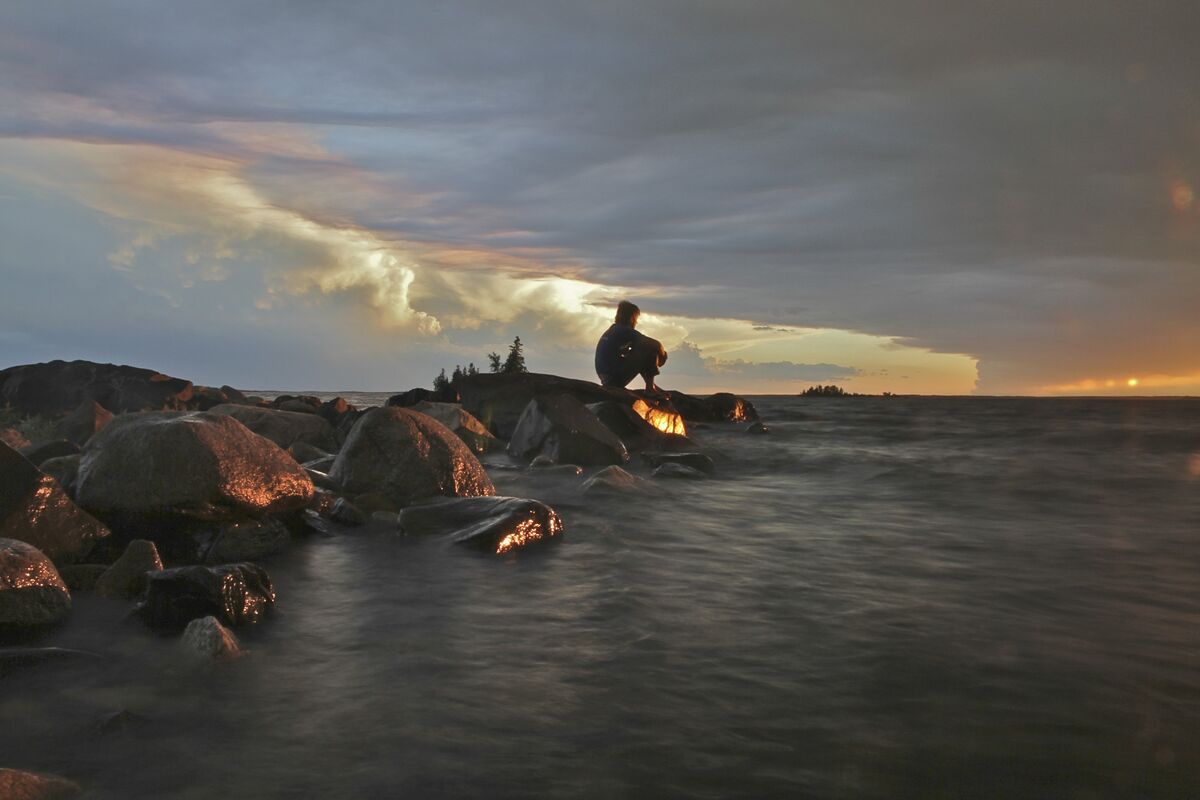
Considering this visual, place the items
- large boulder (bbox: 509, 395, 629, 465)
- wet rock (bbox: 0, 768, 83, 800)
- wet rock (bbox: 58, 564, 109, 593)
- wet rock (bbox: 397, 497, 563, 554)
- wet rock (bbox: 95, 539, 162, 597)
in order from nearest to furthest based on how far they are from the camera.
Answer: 1. wet rock (bbox: 0, 768, 83, 800)
2. wet rock (bbox: 95, 539, 162, 597)
3. wet rock (bbox: 58, 564, 109, 593)
4. wet rock (bbox: 397, 497, 563, 554)
5. large boulder (bbox: 509, 395, 629, 465)

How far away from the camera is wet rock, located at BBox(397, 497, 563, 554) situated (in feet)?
22.1

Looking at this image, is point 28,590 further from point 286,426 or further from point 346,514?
point 286,426

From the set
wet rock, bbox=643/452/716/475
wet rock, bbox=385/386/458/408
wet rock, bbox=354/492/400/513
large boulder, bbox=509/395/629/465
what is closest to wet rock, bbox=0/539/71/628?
wet rock, bbox=354/492/400/513

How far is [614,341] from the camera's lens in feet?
67.1

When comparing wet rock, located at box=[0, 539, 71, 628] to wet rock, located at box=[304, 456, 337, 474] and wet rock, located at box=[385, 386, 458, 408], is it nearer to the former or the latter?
wet rock, located at box=[304, 456, 337, 474]

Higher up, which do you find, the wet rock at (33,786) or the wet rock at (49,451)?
the wet rock at (49,451)

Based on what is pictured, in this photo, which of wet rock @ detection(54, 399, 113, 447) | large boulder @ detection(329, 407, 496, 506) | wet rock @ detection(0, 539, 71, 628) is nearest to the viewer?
wet rock @ detection(0, 539, 71, 628)

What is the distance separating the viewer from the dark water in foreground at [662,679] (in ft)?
9.97

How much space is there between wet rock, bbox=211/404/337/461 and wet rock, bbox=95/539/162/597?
726 centimetres

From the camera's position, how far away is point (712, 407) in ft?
82.7

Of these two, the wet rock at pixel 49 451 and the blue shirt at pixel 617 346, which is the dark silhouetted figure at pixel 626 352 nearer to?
the blue shirt at pixel 617 346

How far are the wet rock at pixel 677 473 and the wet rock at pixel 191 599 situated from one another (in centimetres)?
814

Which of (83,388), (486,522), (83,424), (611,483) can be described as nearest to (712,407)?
(611,483)

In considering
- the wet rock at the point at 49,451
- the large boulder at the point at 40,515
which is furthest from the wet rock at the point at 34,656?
the wet rock at the point at 49,451
